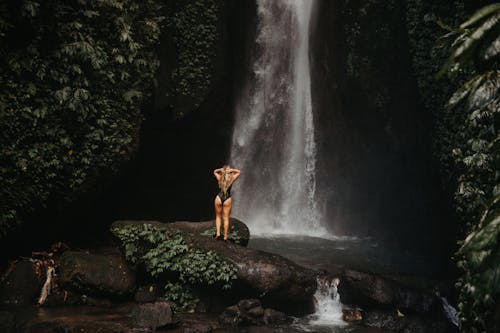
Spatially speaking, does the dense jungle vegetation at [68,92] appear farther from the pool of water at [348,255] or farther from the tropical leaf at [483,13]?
the tropical leaf at [483,13]

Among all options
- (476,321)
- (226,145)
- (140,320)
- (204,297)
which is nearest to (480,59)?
(476,321)

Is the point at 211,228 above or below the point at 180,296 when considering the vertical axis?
above

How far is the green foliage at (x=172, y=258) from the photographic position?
26.3 feet

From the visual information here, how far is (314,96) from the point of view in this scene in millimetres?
17906

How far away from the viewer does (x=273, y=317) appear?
7742mm

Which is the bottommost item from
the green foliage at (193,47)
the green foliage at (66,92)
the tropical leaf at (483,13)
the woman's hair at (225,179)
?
the woman's hair at (225,179)

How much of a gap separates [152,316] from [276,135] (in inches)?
483

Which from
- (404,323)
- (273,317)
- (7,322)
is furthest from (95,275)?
(404,323)

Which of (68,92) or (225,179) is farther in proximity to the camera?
(68,92)

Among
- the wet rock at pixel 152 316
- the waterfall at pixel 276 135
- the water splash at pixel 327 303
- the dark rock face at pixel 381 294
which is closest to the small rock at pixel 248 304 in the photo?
the water splash at pixel 327 303

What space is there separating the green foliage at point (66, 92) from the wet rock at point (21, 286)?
3.15 feet

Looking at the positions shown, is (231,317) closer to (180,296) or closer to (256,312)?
(256,312)

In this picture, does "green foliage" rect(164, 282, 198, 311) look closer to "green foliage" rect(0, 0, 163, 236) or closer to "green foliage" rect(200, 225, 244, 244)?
"green foliage" rect(200, 225, 244, 244)

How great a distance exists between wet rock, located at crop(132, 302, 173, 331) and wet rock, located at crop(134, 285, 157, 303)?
1074 millimetres
